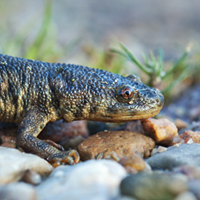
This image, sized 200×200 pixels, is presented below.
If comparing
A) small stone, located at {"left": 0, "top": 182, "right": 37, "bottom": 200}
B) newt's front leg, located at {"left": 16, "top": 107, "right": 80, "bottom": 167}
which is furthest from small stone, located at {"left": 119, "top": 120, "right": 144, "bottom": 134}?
small stone, located at {"left": 0, "top": 182, "right": 37, "bottom": 200}

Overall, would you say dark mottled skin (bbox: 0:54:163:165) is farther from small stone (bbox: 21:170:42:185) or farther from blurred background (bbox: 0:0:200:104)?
blurred background (bbox: 0:0:200:104)

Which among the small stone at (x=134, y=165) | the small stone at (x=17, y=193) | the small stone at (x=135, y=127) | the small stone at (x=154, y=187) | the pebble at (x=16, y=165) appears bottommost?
the pebble at (x=16, y=165)

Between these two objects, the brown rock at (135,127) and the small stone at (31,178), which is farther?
the brown rock at (135,127)

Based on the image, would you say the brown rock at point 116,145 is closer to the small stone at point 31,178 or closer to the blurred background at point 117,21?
the small stone at point 31,178

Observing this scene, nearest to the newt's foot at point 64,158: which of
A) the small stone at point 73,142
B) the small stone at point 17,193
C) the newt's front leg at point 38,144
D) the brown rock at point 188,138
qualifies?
the newt's front leg at point 38,144

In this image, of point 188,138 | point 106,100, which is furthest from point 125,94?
A: point 188,138

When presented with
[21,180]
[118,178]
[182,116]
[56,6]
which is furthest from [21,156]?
[56,6]

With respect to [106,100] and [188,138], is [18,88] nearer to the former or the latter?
[106,100]
